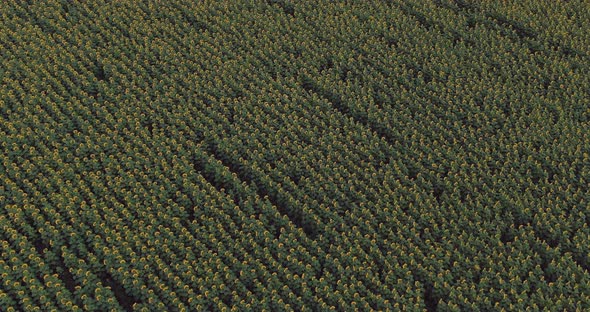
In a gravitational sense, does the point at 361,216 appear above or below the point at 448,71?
below

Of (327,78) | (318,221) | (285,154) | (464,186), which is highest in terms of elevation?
(327,78)

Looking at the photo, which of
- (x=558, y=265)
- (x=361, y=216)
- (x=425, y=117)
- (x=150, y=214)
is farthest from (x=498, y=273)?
(x=150, y=214)

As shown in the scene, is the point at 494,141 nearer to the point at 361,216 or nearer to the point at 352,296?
the point at 361,216

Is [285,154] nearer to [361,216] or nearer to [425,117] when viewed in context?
[361,216]

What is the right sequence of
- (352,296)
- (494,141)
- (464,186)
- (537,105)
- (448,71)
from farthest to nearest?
(448,71) < (537,105) < (494,141) < (464,186) < (352,296)

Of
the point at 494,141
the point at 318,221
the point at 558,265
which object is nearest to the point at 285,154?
the point at 318,221

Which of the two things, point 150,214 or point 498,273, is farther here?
point 150,214

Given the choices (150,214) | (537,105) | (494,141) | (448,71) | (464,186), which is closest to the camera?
(150,214)
